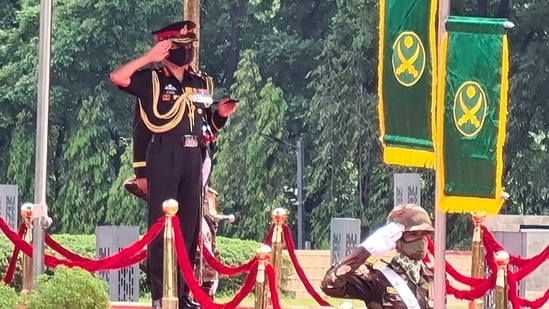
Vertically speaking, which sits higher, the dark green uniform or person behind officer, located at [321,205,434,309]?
the dark green uniform

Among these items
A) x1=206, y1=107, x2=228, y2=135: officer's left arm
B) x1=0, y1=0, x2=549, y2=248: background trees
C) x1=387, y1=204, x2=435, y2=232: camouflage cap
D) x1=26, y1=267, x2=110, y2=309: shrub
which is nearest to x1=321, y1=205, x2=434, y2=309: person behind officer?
x1=387, y1=204, x2=435, y2=232: camouflage cap

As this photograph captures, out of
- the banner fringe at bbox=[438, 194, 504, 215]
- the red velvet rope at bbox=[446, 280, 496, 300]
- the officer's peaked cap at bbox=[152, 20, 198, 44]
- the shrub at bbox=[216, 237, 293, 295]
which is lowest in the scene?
the shrub at bbox=[216, 237, 293, 295]

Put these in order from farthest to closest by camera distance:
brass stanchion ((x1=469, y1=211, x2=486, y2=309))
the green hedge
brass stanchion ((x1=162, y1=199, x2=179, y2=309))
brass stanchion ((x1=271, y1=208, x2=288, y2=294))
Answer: the green hedge → brass stanchion ((x1=469, y1=211, x2=486, y2=309)) → brass stanchion ((x1=271, y1=208, x2=288, y2=294)) → brass stanchion ((x1=162, y1=199, x2=179, y2=309))

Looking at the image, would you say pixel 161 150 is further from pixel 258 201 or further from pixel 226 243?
pixel 258 201

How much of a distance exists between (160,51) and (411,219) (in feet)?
5.95

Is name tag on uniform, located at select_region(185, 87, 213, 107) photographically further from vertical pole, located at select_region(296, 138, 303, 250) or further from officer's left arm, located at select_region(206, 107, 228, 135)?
vertical pole, located at select_region(296, 138, 303, 250)

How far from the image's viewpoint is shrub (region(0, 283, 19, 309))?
5707mm

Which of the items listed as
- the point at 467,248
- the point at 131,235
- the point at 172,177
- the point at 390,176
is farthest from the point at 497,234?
the point at 390,176

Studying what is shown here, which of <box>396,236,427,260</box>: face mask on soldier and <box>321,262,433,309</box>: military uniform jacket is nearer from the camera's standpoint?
<box>321,262,433,309</box>: military uniform jacket

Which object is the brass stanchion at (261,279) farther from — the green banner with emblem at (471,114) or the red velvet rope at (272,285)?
the green banner with emblem at (471,114)

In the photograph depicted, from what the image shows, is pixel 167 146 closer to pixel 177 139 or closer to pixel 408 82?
pixel 177 139

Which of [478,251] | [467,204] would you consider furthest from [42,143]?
[478,251]

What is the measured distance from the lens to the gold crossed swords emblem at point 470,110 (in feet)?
16.2

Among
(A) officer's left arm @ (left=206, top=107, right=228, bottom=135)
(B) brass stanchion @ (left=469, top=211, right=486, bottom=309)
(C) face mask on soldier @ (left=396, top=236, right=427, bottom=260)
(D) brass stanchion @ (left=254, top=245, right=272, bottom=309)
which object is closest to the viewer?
(C) face mask on soldier @ (left=396, top=236, right=427, bottom=260)
